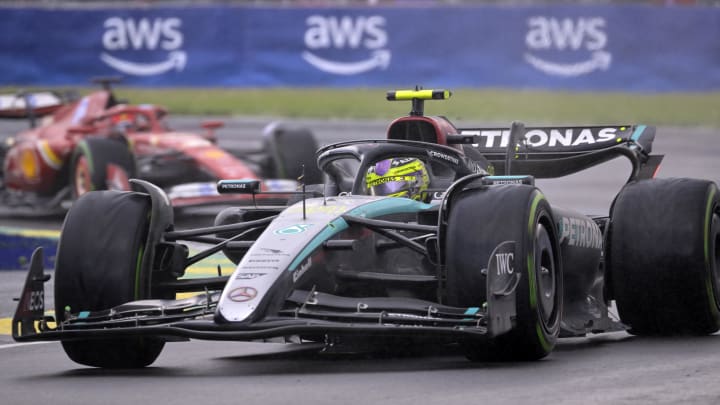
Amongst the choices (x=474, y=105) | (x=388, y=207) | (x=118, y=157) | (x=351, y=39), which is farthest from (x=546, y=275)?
(x=351, y=39)

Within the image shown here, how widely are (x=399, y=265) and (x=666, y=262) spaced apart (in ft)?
6.14

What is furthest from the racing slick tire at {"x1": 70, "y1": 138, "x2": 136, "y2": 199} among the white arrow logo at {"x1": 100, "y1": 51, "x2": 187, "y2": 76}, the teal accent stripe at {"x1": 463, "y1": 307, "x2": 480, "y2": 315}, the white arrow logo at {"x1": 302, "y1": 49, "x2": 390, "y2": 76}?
the white arrow logo at {"x1": 302, "y1": 49, "x2": 390, "y2": 76}

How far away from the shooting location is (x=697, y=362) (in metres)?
7.91

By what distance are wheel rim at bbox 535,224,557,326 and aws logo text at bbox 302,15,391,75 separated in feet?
69.4

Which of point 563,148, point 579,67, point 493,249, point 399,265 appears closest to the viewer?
point 493,249

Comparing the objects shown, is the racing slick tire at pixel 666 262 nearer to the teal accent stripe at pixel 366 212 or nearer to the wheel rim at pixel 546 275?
the wheel rim at pixel 546 275

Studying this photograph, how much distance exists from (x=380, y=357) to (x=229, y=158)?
9834 millimetres

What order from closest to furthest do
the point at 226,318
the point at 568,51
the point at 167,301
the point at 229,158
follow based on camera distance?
the point at 226,318
the point at 167,301
the point at 229,158
the point at 568,51

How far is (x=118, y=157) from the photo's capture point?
17.9m

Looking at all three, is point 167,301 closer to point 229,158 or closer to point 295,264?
point 295,264

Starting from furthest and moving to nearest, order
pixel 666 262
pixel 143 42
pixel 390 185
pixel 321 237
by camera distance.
Result: pixel 143 42, pixel 390 185, pixel 666 262, pixel 321 237

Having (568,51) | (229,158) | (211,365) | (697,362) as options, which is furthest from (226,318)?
(568,51)

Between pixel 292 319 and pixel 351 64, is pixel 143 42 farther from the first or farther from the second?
pixel 292 319

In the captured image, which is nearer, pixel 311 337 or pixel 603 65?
pixel 311 337
